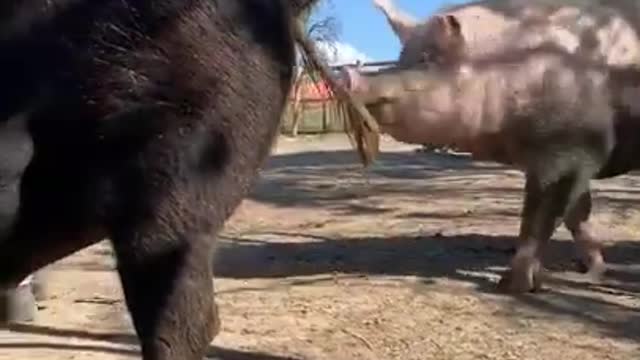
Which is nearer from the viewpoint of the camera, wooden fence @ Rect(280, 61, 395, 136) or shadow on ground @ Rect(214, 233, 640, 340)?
wooden fence @ Rect(280, 61, 395, 136)

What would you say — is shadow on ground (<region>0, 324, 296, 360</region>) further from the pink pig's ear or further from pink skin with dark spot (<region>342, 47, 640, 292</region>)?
the pink pig's ear

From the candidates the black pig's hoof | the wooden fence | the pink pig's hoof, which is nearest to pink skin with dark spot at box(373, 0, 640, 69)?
the wooden fence

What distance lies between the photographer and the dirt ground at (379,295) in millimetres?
5680

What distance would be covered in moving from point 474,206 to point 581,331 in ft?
18.6

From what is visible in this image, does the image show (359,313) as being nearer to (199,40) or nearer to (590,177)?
(590,177)

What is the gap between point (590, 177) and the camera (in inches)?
283

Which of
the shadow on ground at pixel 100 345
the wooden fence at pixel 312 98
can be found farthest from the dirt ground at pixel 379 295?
the wooden fence at pixel 312 98

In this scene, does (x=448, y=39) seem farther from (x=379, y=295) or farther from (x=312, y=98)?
(x=379, y=295)

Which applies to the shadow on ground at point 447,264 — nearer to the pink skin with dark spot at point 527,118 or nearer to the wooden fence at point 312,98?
the pink skin with dark spot at point 527,118

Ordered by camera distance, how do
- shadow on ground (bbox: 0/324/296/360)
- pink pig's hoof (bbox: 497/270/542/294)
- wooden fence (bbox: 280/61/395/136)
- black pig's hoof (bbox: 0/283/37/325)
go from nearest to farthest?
1. wooden fence (bbox: 280/61/395/136)
2. shadow on ground (bbox: 0/324/296/360)
3. black pig's hoof (bbox: 0/283/37/325)
4. pink pig's hoof (bbox: 497/270/542/294)

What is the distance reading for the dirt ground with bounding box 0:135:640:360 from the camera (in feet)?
18.6

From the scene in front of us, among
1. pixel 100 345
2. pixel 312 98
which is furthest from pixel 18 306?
pixel 312 98

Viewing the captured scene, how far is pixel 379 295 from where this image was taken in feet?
22.5

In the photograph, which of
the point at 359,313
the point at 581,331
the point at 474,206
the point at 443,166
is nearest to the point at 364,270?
the point at 359,313
